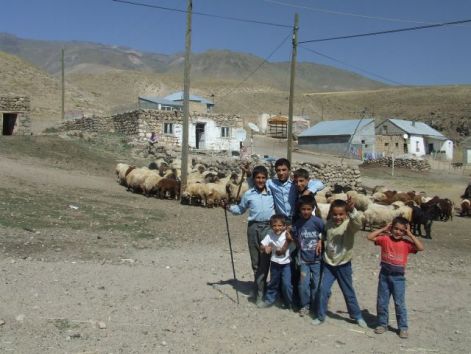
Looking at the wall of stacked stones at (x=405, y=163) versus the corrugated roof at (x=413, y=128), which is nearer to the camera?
the wall of stacked stones at (x=405, y=163)

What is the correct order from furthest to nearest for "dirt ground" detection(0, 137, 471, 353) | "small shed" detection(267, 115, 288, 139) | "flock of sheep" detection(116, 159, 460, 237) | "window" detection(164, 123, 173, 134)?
"small shed" detection(267, 115, 288, 139) < "window" detection(164, 123, 173, 134) < "flock of sheep" detection(116, 159, 460, 237) < "dirt ground" detection(0, 137, 471, 353)

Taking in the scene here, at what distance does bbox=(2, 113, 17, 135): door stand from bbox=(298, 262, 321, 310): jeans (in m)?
25.1

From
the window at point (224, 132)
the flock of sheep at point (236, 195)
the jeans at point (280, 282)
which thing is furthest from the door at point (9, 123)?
the jeans at point (280, 282)

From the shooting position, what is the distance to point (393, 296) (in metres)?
6.12

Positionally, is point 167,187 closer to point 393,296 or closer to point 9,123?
point 393,296

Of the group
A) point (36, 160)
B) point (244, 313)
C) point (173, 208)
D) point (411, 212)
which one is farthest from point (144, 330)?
point (36, 160)

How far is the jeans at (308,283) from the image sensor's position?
6.38 metres

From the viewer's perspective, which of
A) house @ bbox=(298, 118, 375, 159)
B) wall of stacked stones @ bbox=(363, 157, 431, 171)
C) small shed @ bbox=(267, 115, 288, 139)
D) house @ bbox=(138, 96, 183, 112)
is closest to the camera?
house @ bbox=(138, 96, 183, 112)

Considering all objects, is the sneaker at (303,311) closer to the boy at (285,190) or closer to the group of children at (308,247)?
the group of children at (308,247)

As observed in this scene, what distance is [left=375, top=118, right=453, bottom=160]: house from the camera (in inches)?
1983

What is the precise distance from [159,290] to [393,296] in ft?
9.50

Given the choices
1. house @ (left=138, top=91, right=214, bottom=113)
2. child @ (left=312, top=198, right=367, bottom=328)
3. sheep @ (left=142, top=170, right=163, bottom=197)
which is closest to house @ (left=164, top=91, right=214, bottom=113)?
house @ (left=138, top=91, right=214, bottom=113)

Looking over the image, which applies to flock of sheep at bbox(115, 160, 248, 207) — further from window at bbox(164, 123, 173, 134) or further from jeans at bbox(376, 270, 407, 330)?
window at bbox(164, 123, 173, 134)

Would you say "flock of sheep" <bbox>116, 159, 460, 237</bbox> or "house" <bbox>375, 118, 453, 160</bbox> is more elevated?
"house" <bbox>375, 118, 453, 160</bbox>
